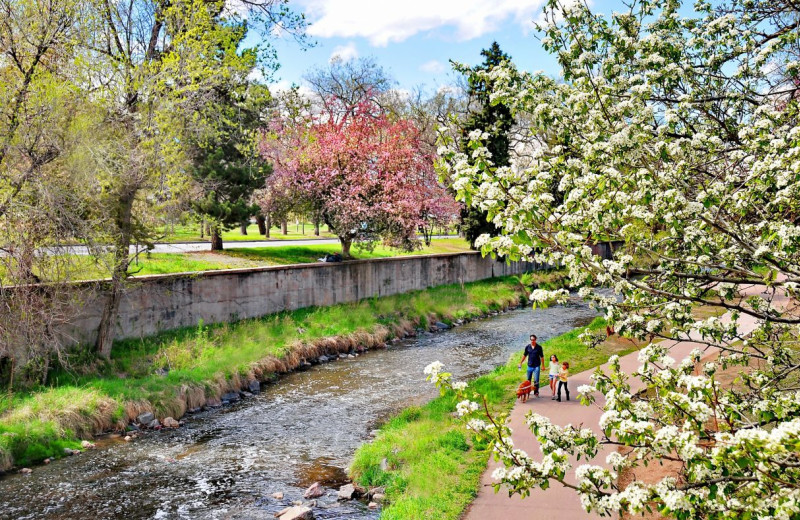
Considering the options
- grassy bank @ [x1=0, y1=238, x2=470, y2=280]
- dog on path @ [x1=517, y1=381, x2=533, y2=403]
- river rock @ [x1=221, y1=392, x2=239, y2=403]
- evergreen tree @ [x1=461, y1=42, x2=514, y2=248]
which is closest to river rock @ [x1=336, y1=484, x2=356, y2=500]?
dog on path @ [x1=517, y1=381, x2=533, y2=403]

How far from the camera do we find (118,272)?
17.5 meters

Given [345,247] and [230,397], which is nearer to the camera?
[230,397]

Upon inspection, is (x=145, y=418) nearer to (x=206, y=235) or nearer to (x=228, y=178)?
(x=228, y=178)

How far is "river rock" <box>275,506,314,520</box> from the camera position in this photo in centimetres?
1055

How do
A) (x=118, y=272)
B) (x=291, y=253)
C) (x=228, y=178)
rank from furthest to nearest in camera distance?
(x=291, y=253) < (x=228, y=178) < (x=118, y=272)

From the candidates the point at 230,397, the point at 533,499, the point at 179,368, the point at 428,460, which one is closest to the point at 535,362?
the point at 428,460

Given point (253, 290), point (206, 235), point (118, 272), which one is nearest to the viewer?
point (118, 272)

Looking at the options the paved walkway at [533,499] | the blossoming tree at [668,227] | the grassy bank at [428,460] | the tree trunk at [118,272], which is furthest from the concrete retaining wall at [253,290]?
the blossoming tree at [668,227]

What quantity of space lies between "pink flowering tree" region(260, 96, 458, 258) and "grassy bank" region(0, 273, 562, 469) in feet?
11.5

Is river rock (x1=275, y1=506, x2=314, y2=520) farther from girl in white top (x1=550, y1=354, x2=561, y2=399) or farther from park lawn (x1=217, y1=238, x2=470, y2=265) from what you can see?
park lawn (x1=217, y1=238, x2=470, y2=265)

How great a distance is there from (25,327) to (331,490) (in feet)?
27.0

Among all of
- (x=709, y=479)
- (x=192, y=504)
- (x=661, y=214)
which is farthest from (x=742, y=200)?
(x=192, y=504)

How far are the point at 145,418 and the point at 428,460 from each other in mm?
7710

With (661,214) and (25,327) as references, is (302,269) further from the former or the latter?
(661,214)
